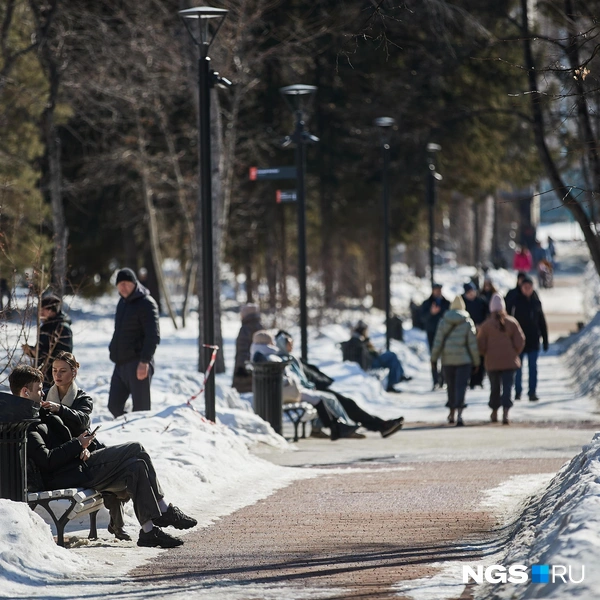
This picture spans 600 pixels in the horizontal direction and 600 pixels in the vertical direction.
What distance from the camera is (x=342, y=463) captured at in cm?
1254

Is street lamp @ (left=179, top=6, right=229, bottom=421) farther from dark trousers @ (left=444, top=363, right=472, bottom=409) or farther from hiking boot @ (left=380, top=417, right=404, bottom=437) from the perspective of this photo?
dark trousers @ (left=444, top=363, right=472, bottom=409)

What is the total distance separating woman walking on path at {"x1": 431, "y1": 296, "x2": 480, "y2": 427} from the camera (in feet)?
53.8

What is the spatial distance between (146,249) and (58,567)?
30.8 meters

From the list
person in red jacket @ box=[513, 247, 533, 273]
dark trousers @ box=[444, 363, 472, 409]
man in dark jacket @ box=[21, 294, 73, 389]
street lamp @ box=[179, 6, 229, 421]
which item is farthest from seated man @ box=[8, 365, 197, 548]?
person in red jacket @ box=[513, 247, 533, 273]

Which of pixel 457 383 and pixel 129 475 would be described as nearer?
pixel 129 475

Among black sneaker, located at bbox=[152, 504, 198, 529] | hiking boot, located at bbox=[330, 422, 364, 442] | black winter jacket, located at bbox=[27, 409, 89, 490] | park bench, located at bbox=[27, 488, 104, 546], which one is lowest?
hiking boot, located at bbox=[330, 422, 364, 442]

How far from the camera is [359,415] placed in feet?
50.0

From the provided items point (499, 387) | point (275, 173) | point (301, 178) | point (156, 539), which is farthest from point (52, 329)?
point (301, 178)

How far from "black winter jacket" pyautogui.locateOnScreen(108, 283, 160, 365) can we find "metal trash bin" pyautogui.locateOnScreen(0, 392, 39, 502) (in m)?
4.81

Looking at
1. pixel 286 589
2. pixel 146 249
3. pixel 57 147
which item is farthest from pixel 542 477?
pixel 146 249

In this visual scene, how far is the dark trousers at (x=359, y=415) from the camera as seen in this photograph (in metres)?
15.1

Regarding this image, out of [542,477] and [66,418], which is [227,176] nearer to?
[542,477]

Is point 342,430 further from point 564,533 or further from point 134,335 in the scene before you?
point 564,533

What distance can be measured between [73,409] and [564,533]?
3407 millimetres
